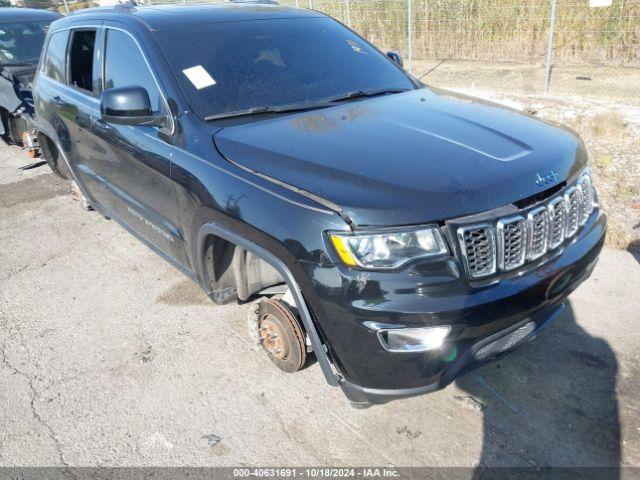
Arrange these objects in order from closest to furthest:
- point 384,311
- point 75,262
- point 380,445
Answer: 1. point 384,311
2. point 380,445
3. point 75,262

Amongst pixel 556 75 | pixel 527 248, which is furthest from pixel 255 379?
pixel 556 75

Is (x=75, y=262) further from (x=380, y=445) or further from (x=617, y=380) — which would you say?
(x=617, y=380)

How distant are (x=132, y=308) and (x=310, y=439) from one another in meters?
1.83

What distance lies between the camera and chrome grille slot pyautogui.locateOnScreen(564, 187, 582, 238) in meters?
Answer: 2.51

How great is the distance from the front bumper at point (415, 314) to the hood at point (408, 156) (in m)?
0.25

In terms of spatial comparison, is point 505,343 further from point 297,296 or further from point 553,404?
point 297,296

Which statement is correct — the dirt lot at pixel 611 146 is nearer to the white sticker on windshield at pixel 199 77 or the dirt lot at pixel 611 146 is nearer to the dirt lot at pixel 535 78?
the dirt lot at pixel 535 78

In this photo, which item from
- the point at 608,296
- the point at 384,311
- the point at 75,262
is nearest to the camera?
the point at 384,311

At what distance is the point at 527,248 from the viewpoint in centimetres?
228

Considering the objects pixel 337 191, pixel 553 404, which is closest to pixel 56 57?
pixel 337 191

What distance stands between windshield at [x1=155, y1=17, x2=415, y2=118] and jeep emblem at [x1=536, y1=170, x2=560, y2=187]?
139 cm

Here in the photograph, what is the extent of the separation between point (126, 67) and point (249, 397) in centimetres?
220

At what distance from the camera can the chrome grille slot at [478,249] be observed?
212 centimetres

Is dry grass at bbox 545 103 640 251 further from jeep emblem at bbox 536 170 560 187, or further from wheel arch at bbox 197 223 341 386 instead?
wheel arch at bbox 197 223 341 386
